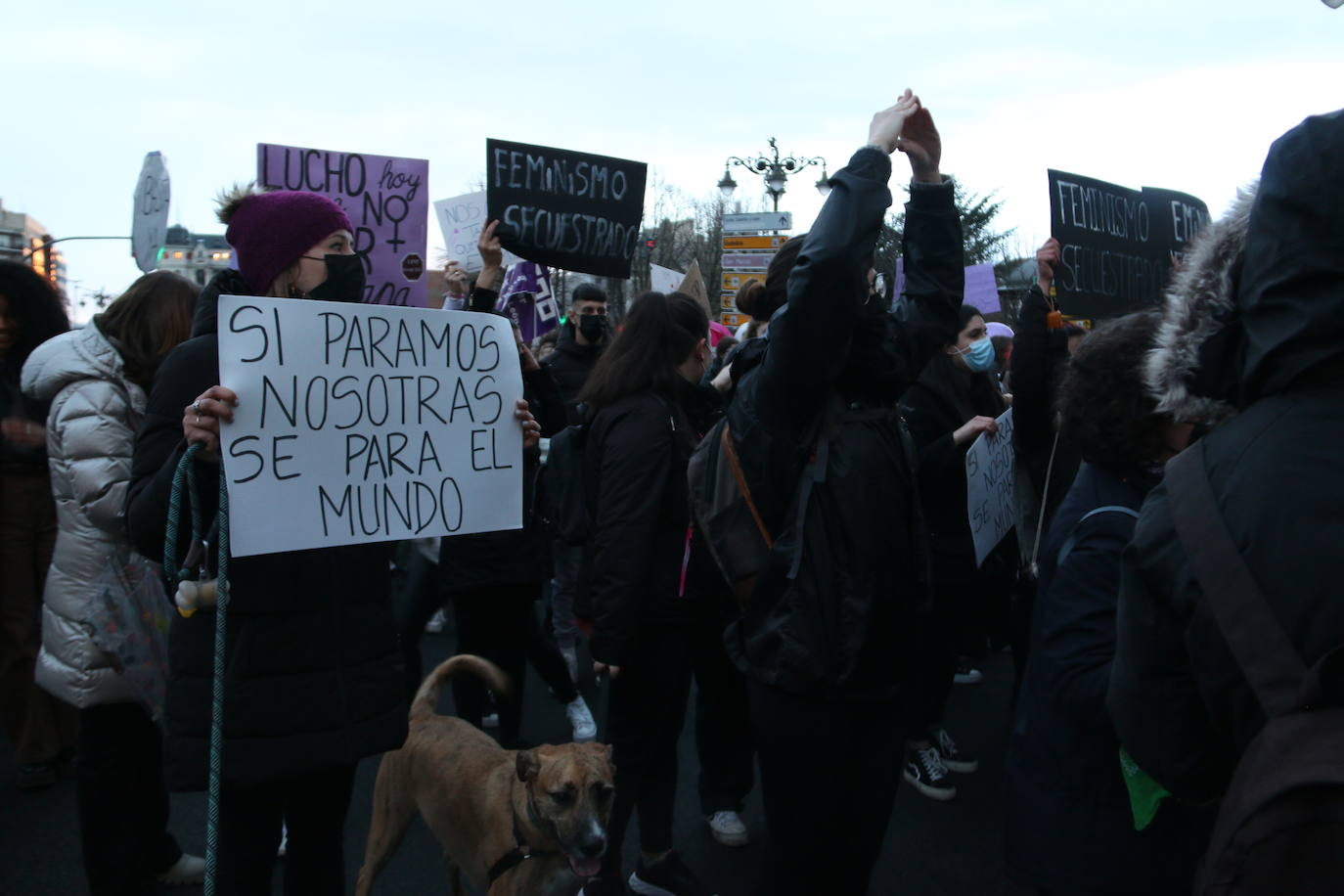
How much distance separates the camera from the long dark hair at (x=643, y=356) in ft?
11.2

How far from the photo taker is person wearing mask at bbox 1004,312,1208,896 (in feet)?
6.18

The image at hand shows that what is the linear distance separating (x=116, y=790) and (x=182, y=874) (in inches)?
31.2

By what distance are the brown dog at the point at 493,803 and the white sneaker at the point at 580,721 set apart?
1.71 meters

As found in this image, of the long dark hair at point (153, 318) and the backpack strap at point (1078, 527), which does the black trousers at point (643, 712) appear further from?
the long dark hair at point (153, 318)

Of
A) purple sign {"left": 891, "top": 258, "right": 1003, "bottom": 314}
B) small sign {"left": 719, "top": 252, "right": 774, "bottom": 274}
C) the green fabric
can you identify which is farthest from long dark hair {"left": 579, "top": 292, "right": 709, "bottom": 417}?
small sign {"left": 719, "top": 252, "right": 774, "bottom": 274}

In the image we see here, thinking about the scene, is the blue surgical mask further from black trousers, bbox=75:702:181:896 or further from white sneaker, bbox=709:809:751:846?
black trousers, bbox=75:702:181:896

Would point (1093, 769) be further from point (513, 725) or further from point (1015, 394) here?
point (513, 725)

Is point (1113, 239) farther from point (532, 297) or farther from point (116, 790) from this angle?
point (532, 297)

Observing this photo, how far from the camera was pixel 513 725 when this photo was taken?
183 inches

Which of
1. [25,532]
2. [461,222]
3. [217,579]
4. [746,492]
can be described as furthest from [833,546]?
[461,222]

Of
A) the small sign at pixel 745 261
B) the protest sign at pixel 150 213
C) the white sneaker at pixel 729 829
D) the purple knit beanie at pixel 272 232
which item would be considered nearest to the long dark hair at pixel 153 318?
the purple knit beanie at pixel 272 232

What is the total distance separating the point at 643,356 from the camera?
3.43 meters

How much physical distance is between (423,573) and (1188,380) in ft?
14.0

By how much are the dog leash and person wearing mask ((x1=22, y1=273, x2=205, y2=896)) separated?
121 centimetres
